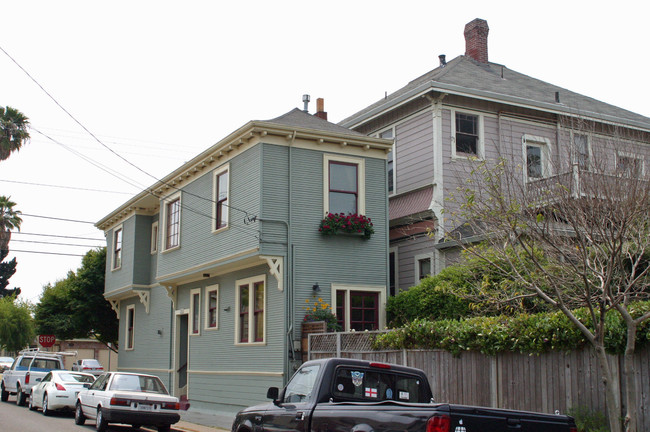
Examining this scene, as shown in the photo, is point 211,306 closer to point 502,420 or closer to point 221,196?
point 221,196

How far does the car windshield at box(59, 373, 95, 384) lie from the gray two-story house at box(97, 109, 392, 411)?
3137 mm

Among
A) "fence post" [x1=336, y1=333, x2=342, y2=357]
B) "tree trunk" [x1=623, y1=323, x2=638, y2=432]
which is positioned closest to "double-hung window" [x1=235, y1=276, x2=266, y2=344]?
"fence post" [x1=336, y1=333, x2=342, y2=357]

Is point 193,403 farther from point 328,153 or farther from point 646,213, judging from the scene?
point 646,213

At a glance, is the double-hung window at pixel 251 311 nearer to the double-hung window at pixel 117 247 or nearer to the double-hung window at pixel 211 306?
the double-hung window at pixel 211 306

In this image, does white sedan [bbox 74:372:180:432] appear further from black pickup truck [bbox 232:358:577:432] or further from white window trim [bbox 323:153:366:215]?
black pickup truck [bbox 232:358:577:432]

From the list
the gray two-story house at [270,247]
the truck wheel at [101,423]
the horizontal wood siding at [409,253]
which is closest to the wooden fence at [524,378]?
the gray two-story house at [270,247]

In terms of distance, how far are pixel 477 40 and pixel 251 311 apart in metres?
→ 13.5

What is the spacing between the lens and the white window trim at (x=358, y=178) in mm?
19547

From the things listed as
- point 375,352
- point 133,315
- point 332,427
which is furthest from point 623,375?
point 133,315

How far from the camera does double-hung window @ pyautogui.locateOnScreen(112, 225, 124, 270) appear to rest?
31219mm

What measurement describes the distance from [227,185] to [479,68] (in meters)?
10.1

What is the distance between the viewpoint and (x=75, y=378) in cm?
2206

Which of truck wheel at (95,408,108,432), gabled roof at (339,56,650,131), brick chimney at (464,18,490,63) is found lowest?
truck wheel at (95,408,108,432)

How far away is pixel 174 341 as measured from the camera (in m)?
25.6
